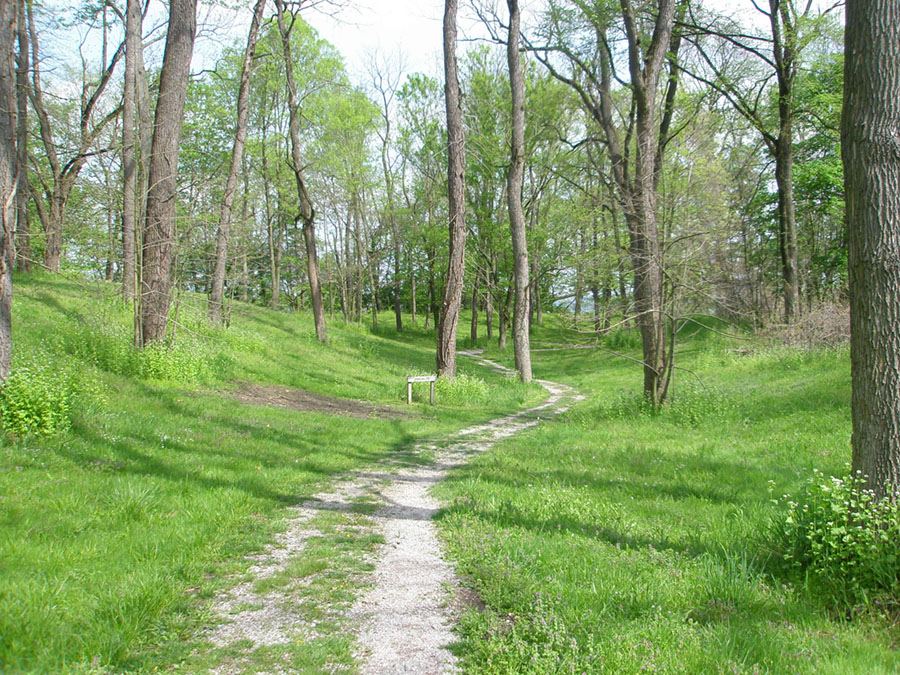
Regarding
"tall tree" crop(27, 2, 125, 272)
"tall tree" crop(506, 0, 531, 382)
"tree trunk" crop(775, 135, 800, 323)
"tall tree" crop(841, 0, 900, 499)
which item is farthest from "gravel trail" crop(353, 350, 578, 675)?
"tall tree" crop(27, 2, 125, 272)

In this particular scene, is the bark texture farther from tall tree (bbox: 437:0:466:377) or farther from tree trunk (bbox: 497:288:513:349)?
tree trunk (bbox: 497:288:513:349)

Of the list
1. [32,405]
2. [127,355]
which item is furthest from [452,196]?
[32,405]

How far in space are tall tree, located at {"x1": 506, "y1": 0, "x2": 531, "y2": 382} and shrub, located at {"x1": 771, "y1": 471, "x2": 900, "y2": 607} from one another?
50.7ft

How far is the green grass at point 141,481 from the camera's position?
3174 mm

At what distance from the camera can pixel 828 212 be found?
26547mm

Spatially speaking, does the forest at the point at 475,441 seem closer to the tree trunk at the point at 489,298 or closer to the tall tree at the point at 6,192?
the tall tree at the point at 6,192

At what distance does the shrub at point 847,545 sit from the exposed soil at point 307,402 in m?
9.31

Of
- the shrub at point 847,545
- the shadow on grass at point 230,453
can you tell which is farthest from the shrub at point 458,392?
the shrub at point 847,545

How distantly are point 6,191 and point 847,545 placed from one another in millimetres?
9313

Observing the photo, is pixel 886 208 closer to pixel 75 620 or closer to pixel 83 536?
pixel 75 620

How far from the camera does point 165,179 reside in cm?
1154

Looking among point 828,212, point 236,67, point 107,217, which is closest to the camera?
point 107,217

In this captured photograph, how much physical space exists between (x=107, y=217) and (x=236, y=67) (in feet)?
76.4

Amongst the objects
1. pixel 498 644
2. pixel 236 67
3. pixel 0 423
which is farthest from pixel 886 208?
pixel 236 67
